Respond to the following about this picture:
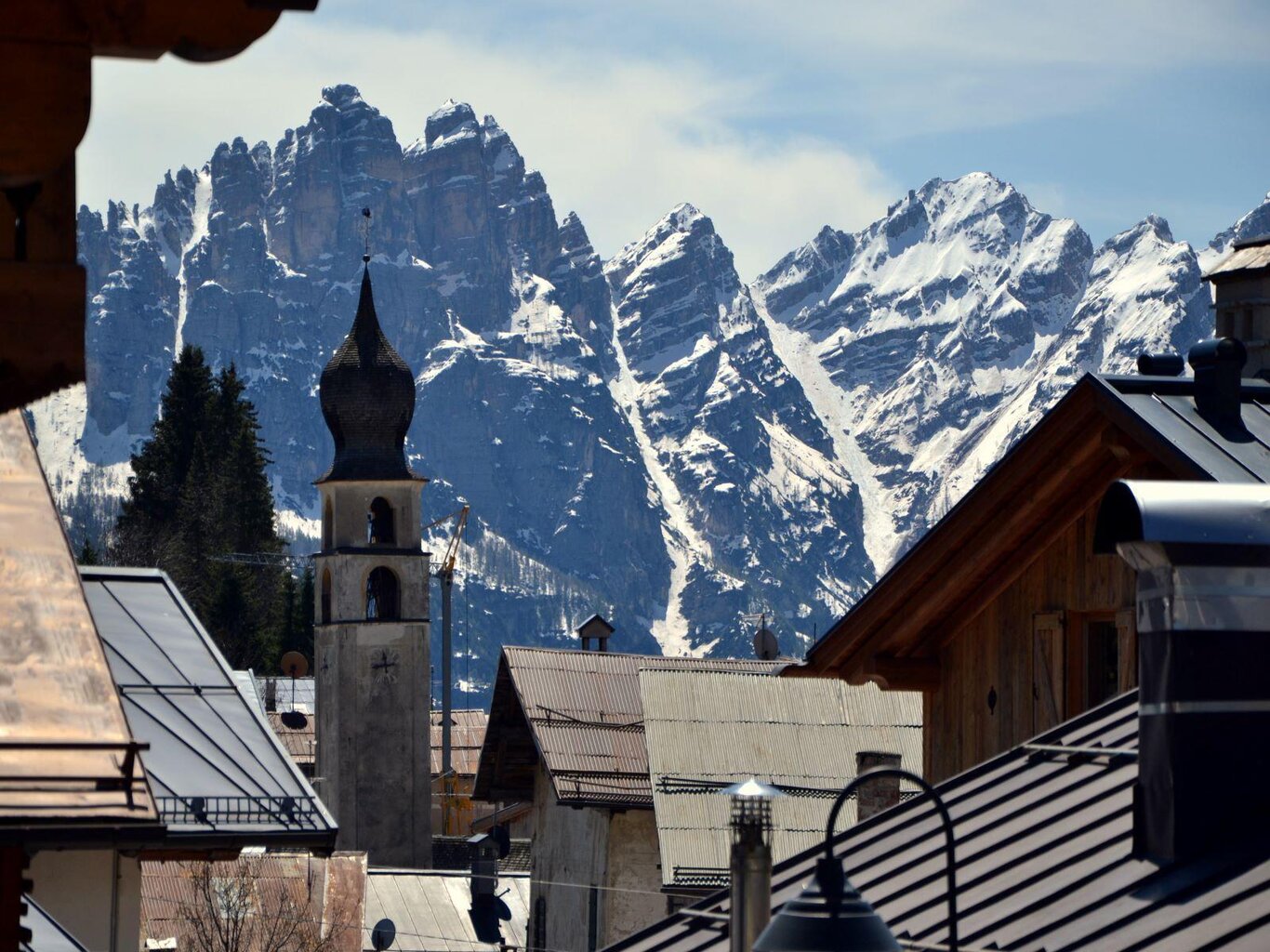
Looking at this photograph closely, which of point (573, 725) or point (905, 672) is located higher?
point (573, 725)

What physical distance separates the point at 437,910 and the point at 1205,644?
34.5 metres

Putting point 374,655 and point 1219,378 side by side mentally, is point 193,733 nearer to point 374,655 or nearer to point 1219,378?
point 1219,378

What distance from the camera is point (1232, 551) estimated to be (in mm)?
7031

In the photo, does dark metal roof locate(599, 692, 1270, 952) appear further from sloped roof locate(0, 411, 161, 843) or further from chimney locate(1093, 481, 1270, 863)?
sloped roof locate(0, 411, 161, 843)

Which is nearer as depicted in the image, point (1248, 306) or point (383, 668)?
point (1248, 306)

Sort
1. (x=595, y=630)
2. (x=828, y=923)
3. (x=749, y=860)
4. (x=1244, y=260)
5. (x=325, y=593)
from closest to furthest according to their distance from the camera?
(x=828, y=923) → (x=749, y=860) → (x=1244, y=260) → (x=595, y=630) → (x=325, y=593)

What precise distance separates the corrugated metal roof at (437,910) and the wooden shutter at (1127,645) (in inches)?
1048

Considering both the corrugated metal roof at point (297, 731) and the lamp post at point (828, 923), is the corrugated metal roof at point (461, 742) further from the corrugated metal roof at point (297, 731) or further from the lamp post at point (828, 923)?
the lamp post at point (828, 923)

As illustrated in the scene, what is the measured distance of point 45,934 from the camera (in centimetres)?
1102

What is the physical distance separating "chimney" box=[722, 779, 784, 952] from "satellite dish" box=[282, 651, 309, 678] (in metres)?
80.7

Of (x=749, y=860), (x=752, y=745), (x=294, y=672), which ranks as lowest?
(x=749, y=860)

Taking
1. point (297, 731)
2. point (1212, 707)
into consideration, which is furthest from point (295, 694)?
point (1212, 707)

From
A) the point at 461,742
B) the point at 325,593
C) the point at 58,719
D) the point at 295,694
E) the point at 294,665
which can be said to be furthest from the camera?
the point at 461,742

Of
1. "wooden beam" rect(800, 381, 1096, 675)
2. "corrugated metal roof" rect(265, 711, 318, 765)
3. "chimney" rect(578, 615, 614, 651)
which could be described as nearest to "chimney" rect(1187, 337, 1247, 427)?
"wooden beam" rect(800, 381, 1096, 675)
